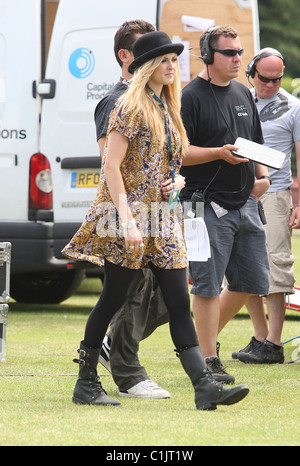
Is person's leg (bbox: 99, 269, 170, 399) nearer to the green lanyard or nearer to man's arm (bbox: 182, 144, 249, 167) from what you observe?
the green lanyard

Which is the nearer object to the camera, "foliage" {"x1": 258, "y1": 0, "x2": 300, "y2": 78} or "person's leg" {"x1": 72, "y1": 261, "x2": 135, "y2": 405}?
"person's leg" {"x1": 72, "y1": 261, "x2": 135, "y2": 405}

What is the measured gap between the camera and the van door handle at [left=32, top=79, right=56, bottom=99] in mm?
8586

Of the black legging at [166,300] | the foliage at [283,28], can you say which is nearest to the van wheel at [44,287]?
the black legging at [166,300]

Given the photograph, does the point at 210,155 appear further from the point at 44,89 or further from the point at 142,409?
the point at 44,89

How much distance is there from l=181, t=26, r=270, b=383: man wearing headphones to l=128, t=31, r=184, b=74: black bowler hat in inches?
38.3

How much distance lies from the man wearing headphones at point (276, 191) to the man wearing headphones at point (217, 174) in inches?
29.4

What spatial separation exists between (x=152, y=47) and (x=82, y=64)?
4.01 m

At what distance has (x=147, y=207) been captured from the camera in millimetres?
4754

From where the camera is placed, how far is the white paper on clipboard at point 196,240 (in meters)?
5.44

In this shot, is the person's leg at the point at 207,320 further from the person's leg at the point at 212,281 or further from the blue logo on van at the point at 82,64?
the blue logo on van at the point at 82,64

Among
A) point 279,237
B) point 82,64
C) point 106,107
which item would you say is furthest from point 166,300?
point 82,64

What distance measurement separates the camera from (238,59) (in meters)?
5.73

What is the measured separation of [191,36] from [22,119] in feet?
6.36

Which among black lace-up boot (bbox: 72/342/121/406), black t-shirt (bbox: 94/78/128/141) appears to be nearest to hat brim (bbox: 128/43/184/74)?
black t-shirt (bbox: 94/78/128/141)
